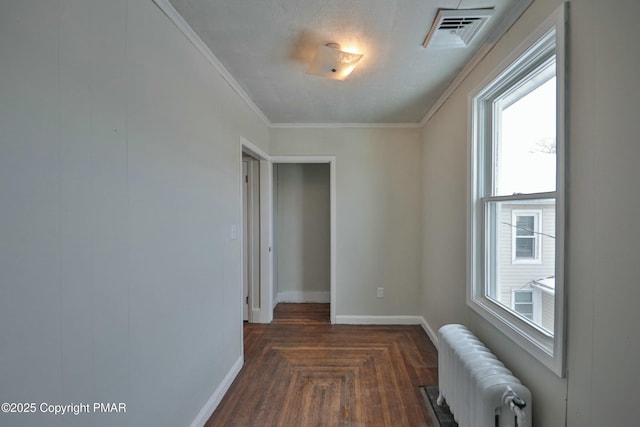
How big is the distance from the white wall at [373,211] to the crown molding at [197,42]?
1102mm

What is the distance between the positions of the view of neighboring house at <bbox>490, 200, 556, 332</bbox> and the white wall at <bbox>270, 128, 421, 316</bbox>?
1.58 metres

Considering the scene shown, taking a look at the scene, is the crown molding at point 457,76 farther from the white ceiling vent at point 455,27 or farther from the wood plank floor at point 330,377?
the wood plank floor at point 330,377

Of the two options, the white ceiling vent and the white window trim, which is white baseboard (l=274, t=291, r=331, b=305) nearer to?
the white window trim

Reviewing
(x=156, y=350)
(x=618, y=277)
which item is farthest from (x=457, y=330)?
(x=156, y=350)

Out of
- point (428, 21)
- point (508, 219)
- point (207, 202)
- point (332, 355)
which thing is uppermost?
point (428, 21)

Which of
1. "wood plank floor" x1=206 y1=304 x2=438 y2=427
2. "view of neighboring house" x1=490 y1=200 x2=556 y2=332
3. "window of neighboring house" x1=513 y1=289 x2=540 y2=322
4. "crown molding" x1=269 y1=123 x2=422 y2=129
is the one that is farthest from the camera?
"crown molding" x1=269 y1=123 x2=422 y2=129

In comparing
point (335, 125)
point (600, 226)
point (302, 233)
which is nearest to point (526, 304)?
point (600, 226)

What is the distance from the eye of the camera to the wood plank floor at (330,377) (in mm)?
1824

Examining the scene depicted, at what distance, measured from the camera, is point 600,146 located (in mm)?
939

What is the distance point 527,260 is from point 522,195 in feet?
1.21

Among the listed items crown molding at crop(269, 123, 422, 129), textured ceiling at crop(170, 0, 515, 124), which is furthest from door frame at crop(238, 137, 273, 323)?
textured ceiling at crop(170, 0, 515, 124)

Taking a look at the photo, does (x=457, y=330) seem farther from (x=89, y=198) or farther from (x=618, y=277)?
(x=89, y=198)

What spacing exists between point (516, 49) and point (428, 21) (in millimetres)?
495

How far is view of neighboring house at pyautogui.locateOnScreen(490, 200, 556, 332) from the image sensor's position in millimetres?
1258
